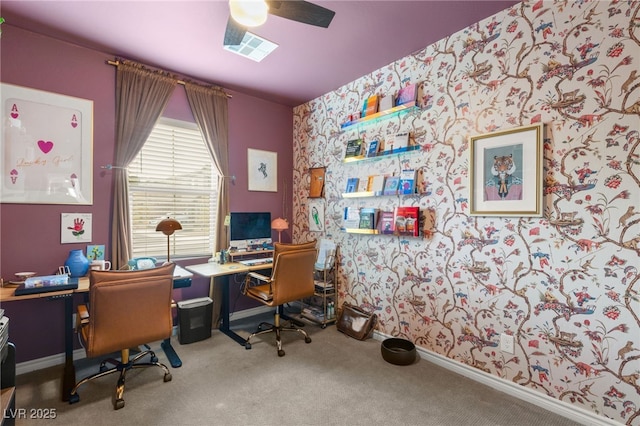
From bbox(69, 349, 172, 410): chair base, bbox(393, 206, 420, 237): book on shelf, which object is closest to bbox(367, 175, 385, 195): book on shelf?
bbox(393, 206, 420, 237): book on shelf

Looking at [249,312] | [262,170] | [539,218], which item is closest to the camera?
[539,218]

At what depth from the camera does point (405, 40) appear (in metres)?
2.52

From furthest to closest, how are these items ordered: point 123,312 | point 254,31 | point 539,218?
1. point 254,31
2. point 539,218
3. point 123,312

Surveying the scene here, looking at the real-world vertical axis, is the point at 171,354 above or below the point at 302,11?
below

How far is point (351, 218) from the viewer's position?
3305mm

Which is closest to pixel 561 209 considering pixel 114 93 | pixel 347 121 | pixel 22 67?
pixel 347 121

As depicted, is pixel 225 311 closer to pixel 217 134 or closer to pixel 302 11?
pixel 217 134

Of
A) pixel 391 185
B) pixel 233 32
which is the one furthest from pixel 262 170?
pixel 233 32

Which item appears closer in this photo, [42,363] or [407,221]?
[42,363]

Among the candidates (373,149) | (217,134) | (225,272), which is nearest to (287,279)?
(225,272)

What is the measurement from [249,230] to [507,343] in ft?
8.52

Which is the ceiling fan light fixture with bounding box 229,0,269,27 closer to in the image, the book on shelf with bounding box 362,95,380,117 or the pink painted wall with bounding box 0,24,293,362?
the book on shelf with bounding box 362,95,380,117

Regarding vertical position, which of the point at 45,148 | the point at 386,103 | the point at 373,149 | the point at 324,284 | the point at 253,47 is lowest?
the point at 324,284

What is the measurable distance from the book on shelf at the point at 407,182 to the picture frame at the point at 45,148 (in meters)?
2.79
